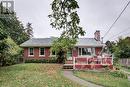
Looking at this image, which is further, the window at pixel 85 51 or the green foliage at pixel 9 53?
the window at pixel 85 51

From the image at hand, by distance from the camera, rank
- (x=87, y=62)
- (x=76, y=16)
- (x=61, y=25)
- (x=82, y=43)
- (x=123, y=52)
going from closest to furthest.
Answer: (x=76, y=16)
(x=61, y=25)
(x=87, y=62)
(x=82, y=43)
(x=123, y=52)

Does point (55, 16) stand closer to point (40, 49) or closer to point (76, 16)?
point (76, 16)

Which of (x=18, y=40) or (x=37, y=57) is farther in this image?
(x=18, y=40)

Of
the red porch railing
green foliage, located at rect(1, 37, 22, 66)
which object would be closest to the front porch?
the red porch railing

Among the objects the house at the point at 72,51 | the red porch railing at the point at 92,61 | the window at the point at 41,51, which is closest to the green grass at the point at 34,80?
the red porch railing at the point at 92,61

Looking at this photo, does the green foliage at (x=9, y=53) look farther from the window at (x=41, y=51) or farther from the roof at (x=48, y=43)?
the window at (x=41, y=51)

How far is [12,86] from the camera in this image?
47.7ft

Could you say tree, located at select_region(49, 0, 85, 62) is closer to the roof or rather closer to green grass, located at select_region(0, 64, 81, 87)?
green grass, located at select_region(0, 64, 81, 87)

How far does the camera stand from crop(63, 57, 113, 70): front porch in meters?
27.1

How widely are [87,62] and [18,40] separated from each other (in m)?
37.3

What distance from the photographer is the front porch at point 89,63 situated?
1067 inches

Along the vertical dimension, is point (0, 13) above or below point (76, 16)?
above


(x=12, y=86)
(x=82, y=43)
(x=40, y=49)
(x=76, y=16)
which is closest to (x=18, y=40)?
(x=40, y=49)

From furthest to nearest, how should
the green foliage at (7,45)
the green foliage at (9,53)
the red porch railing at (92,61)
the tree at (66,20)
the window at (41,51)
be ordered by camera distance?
the window at (41,51)
the green foliage at (9,53)
the red porch railing at (92,61)
the green foliage at (7,45)
the tree at (66,20)
